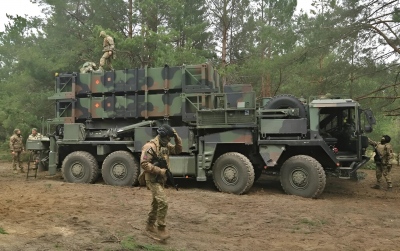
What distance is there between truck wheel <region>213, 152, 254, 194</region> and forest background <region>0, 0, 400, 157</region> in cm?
527

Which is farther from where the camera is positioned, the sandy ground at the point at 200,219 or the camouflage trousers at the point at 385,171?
the camouflage trousers at the point at 385,171

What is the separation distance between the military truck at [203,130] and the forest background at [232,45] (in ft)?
9.83

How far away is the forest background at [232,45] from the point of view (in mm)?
11141

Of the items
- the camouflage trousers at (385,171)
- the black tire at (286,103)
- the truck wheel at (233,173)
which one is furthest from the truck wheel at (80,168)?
the camouflage trousers at (385,171)

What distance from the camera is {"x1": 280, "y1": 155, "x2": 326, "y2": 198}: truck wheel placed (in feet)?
25.7

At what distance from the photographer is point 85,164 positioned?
973 cm

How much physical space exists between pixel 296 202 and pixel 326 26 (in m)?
6.21

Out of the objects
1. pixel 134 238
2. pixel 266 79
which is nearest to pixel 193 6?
pixel 266 79

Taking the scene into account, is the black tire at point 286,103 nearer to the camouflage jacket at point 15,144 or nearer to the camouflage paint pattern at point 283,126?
the camouflage paint pattern at point 283,126

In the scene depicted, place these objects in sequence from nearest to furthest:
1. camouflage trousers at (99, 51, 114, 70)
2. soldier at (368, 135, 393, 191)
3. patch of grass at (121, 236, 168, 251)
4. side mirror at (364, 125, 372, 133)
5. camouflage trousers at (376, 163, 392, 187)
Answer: patch of grass at (121, 236, 168, 251) → side mirror at (364, 125, 372, 133) → camouflage trousers at (376, 163, 392, 187) → soldier at (368, 135, 393, 191) → camouflage trousers at (99, 51, 114, 70)

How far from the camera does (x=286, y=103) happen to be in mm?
8562

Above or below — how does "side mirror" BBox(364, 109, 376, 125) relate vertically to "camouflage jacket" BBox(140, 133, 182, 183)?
above

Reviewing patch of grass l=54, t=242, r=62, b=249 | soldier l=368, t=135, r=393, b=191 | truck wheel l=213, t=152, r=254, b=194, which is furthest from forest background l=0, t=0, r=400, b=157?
patch of grass l=54, t=242, r=62, b=249

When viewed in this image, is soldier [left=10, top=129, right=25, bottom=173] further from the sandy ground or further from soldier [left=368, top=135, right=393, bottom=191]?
soldier [left=368, top=135, right=393, bottom=191]
